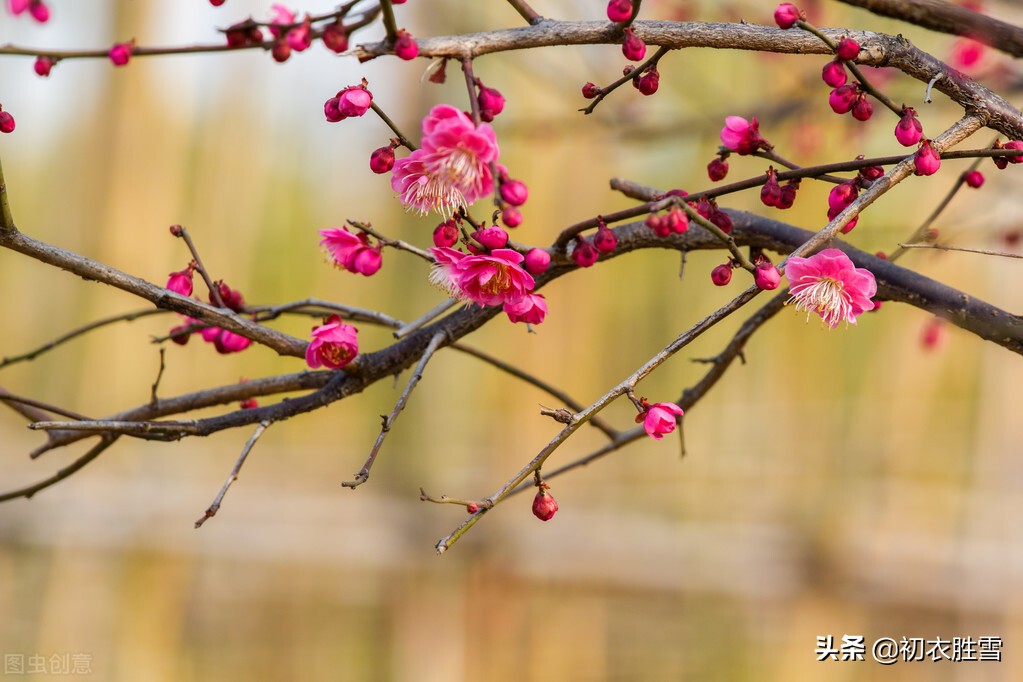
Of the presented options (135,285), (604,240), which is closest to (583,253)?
(604,240)

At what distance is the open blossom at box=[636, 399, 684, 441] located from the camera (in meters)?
0.59

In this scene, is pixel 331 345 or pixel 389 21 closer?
pixel 389 21

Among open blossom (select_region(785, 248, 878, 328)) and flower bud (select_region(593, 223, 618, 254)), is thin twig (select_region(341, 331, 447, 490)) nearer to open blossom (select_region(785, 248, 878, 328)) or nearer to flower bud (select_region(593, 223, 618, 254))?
flower bud (select_region(593, 223, 618, 254))

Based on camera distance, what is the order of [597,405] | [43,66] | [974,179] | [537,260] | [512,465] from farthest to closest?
1. [512,465]
2. [974,179]
3. [43,66]
4. [537,260]
5. [597,405]

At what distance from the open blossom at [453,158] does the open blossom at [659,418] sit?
18cm

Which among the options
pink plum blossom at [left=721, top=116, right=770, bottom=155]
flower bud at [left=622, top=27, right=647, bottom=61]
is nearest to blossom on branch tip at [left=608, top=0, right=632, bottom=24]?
flower bud at [left=622, top=27, right=647, bottom=61]

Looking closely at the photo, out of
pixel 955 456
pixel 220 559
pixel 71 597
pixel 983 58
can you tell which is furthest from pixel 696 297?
pixel 71 597

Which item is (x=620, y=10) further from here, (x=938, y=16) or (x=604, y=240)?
(x=938, y=16)

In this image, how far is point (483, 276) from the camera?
23.4 inches

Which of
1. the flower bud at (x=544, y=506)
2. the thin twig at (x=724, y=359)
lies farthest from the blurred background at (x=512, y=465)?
the flower bud at (x=544, y=506)

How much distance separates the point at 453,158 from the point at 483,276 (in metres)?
0.09

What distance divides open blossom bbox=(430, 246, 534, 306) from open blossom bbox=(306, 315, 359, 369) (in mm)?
117

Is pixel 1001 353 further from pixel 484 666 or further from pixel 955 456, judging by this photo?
pixel 484 666

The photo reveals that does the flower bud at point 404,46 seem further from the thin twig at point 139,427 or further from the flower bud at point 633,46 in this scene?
the thin twig at point 139,427
